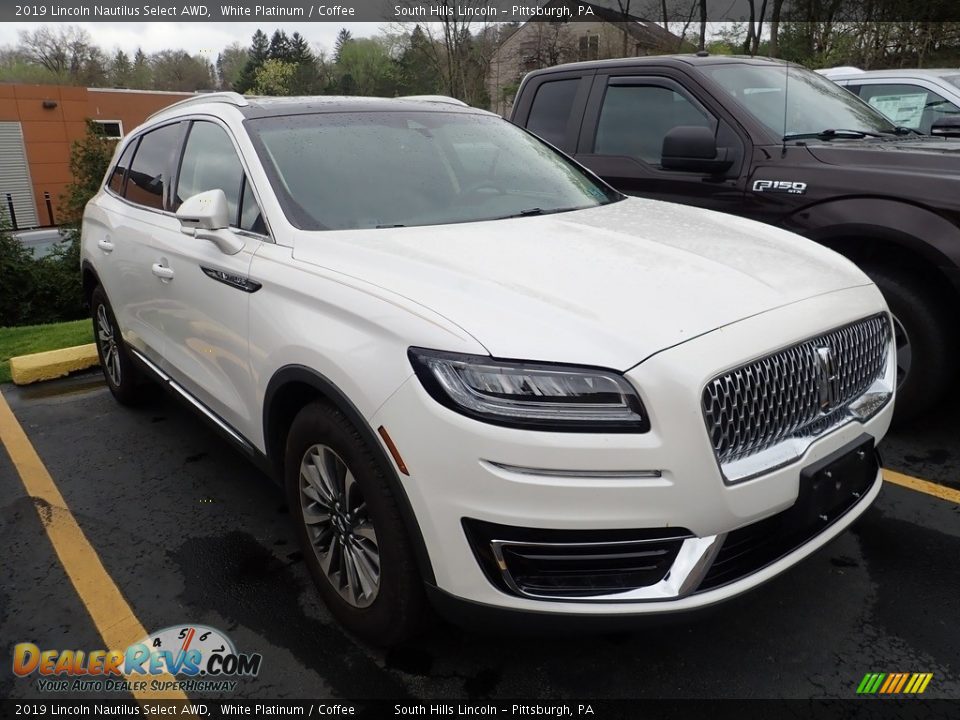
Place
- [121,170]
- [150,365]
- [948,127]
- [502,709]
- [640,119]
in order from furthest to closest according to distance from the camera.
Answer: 1. [640,119]
2. [121,170]
3. [948,127]
4. [150,365]
5. [502,709]

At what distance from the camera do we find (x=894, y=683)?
7.24 ft

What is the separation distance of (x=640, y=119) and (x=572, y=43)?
3413 centimetres

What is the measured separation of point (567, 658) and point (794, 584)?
3.06ft

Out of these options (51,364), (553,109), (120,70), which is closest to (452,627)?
(553,109)

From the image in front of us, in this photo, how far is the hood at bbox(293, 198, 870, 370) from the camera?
1.90 m

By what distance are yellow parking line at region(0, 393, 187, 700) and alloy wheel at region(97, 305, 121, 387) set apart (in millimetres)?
682

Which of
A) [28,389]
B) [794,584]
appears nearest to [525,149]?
[794,584]

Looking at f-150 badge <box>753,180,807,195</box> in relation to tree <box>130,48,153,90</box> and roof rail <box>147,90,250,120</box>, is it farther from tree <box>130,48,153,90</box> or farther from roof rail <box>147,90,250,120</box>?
tree <box>130,48,153,90</box>

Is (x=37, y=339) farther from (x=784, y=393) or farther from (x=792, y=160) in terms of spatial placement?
(x=784, y=393)

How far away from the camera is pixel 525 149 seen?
3.65 m

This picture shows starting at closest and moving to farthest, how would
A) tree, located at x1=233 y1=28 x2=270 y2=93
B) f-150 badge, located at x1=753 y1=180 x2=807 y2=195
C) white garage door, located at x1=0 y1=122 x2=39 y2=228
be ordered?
1. f-150 badge, located at x1=753 y1=180 x2=807 y2=195
2. white garage door, located at x1=0 y1=122 x2=39 y2=228
3. tree, located at x1=233 y1=28 x2=270 y2=93

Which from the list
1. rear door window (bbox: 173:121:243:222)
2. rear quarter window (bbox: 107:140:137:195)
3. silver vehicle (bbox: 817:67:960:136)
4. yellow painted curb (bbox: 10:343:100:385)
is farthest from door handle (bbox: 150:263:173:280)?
silver vehicle (bbox: 817:67:960:136)

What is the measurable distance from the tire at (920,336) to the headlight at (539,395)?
2545 mm

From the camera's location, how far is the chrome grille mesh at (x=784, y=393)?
189cm
